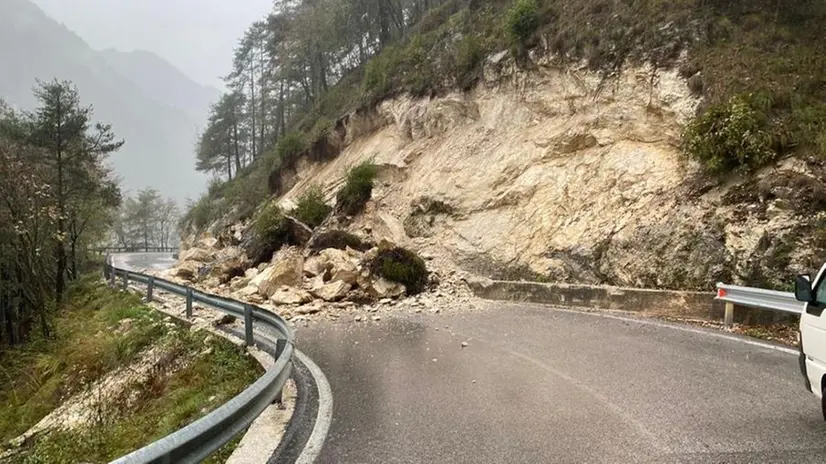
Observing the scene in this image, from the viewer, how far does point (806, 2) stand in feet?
42.0

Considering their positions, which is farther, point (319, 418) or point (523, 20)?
point (523, 20)

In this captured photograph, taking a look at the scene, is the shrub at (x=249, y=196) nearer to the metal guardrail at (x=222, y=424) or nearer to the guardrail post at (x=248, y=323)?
the guardrail post at (x=248, y=323)

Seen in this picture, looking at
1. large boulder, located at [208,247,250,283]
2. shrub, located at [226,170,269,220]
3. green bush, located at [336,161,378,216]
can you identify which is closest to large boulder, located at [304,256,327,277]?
green bush, located at [336,161,378,216]

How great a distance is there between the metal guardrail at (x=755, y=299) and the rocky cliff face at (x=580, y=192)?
0.95m

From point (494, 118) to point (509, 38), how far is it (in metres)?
2.82

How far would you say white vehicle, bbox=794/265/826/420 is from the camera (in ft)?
13.4

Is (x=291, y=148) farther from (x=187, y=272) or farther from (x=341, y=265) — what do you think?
(x=341, y=265)

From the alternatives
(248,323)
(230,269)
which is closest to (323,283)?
(248,323)

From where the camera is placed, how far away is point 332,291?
12.7m

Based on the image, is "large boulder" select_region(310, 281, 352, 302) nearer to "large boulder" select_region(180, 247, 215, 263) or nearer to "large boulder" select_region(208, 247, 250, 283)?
"large boulder" select_region(208, 247, 250, 283)

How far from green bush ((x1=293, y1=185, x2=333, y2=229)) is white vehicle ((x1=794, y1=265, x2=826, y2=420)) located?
17.1 meters

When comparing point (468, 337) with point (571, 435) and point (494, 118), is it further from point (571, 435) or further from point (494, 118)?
→ point (494, 118)

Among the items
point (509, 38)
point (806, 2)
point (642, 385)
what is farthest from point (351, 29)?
point (642, 385)

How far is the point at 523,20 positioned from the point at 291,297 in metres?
11.8
